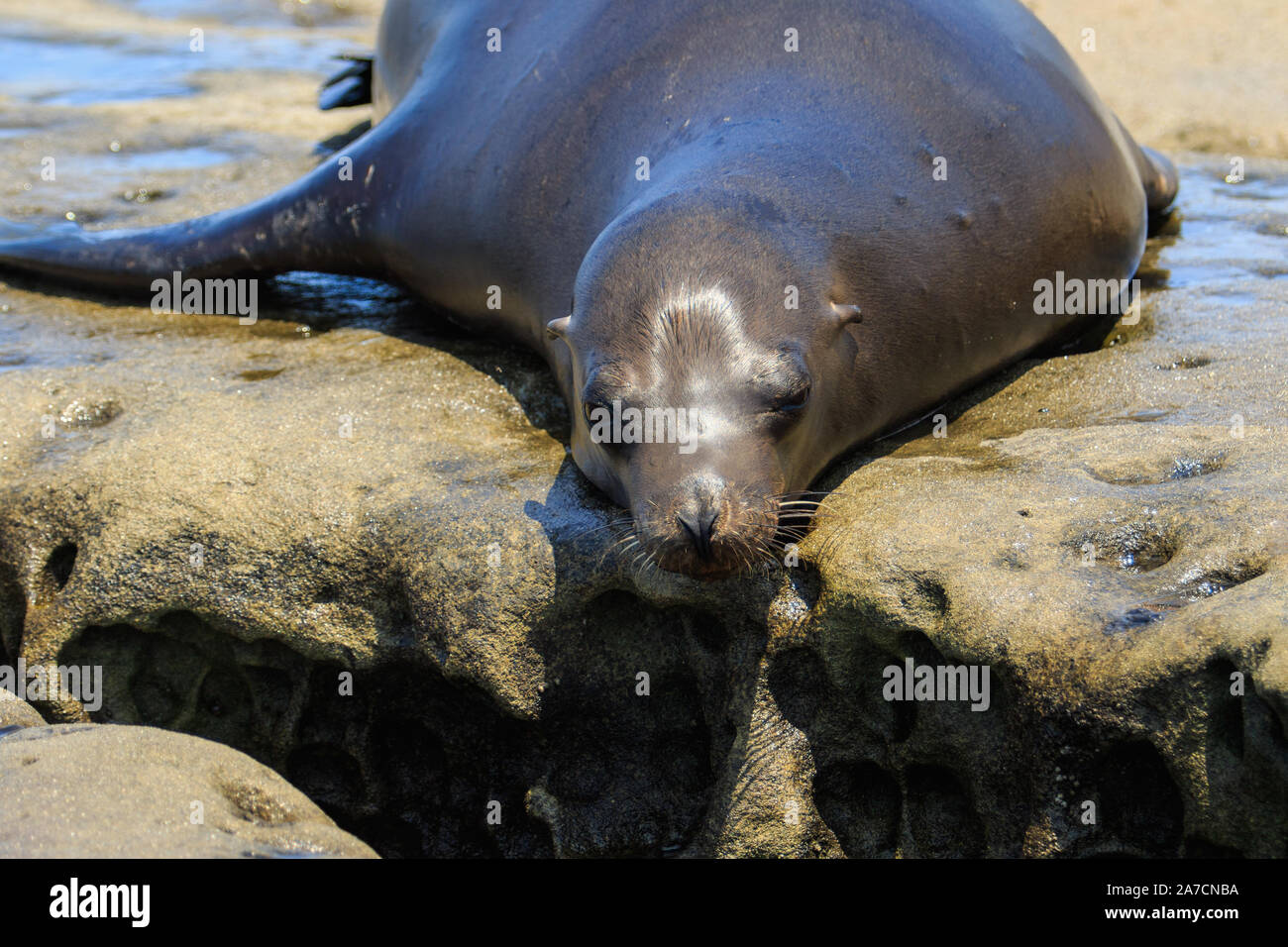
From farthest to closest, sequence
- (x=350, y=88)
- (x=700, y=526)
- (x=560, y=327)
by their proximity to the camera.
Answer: (x=350, y=88) < (x=560, y=327) < (x=700, y=526)

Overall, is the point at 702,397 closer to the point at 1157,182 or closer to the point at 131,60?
the point at 1157,182

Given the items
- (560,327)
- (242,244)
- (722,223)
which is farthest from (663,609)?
(242,244)

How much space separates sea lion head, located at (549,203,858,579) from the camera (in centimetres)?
326

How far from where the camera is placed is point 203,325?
18.2 ft

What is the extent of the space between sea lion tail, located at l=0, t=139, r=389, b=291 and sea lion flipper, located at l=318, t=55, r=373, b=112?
2486mm

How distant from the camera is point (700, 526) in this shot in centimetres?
316

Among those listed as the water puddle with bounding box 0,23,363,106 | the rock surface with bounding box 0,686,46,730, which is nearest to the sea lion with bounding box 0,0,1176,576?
the rock surface with bounding box 0,686,46,730

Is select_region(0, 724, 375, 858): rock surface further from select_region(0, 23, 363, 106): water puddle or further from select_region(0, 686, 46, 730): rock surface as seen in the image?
select_region(0, 23, 363, 106): water puddle

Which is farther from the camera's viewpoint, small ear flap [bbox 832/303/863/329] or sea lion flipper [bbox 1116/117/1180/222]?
sea lion flipper [bbox 1116/117/1180/222]

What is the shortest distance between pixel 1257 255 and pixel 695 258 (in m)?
3.17

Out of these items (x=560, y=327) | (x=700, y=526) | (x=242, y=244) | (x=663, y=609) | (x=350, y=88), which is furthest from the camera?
(x=350, y=88)

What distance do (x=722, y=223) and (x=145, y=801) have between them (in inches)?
76.4

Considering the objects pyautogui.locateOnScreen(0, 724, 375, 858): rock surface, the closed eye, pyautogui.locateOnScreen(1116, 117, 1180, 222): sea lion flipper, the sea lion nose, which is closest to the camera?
pyautogui.locateOnScreen(0, 724, 375, 858): rock surface

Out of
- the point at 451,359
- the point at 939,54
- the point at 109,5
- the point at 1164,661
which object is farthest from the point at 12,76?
the point at 1164,661
